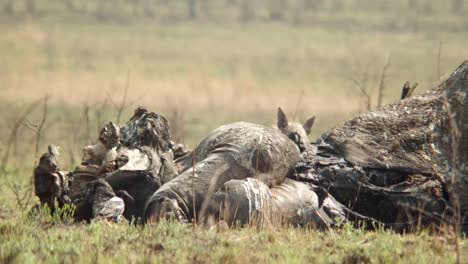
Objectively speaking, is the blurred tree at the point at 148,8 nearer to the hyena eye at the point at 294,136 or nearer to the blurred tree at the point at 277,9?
the blurred tree at the point at 277,9

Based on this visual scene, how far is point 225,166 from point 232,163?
0.07m

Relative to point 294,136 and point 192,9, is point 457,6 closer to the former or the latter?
point 192,9

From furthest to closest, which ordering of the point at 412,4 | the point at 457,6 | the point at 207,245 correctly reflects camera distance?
the point at 412,4 < the point at 457,6 < the point at 207,245

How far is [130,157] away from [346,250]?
2.56 meters

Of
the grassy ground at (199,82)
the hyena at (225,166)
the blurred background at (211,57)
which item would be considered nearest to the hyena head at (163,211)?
the hyena at (225,166)

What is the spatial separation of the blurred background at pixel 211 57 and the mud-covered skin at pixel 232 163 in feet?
26.8

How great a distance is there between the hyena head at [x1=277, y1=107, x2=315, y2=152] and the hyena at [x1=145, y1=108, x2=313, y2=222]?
223 mm

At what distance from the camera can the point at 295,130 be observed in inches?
341

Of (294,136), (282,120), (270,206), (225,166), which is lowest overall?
(270,206)

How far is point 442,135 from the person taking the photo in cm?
731

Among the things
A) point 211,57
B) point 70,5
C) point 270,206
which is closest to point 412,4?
Result: point 211,57

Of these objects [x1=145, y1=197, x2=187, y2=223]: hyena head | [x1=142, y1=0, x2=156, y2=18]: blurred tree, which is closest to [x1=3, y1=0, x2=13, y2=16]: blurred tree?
[x1=142, y1=0, x2=156, y2=18]: blurred tree

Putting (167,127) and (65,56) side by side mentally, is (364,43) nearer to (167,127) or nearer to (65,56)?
(65,56)

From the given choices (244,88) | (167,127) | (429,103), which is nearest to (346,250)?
(429,103)
